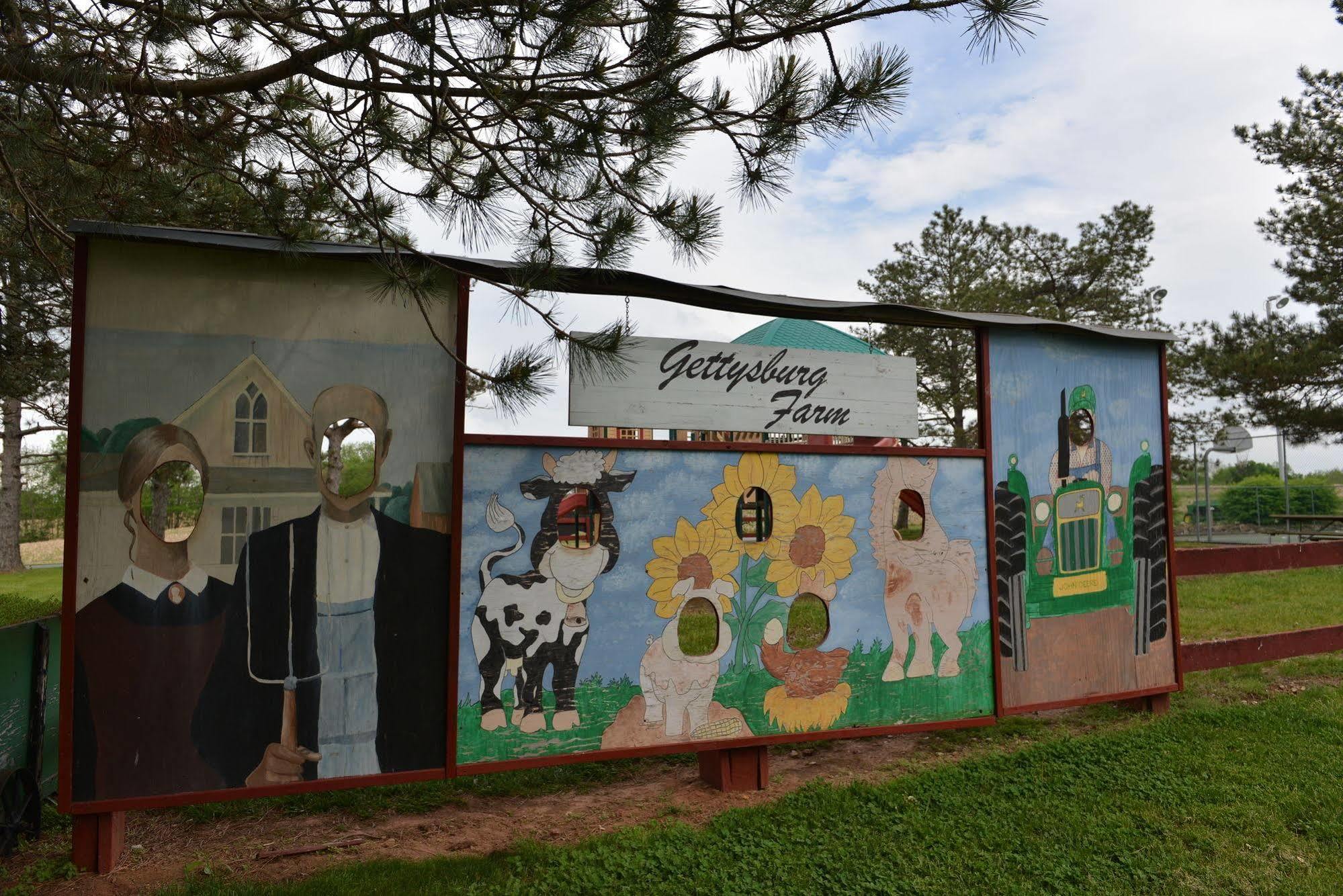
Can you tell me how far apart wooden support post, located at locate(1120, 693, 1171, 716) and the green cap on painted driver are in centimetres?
234

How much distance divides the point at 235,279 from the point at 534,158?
5.55ft

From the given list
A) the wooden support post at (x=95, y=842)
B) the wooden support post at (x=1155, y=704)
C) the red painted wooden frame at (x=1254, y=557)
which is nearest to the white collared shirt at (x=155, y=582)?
the wooden support post at (x=95, y=842)

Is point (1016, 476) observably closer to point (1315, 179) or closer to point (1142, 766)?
point (1142, 766)

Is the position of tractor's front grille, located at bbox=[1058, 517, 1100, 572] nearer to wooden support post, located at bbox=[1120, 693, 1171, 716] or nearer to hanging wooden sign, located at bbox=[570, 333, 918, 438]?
wooden support post, located at bbox=[1120, 693, 1171, 716]

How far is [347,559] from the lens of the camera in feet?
14.4

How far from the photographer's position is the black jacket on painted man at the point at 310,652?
4.16 meters

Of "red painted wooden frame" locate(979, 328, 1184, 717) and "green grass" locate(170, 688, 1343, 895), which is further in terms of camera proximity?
"red painted wooden frame" locate(979, 328, 1184, 717)

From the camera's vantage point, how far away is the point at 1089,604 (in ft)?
20.5

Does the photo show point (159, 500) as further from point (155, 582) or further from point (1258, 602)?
point (1258, 602)

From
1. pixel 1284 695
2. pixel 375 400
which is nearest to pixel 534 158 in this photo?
pixel 375 400

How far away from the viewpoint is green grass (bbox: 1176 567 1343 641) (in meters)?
9.70

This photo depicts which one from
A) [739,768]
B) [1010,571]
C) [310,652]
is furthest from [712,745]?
[1010,571]

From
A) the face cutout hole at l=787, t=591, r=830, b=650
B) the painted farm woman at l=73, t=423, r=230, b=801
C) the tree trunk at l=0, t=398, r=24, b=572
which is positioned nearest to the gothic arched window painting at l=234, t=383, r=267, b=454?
the painted farm woman at l=73, t=423, r=230, b=801

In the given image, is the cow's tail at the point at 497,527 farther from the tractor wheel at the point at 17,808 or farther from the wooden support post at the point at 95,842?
the tractor wheel at the point at 17,808
